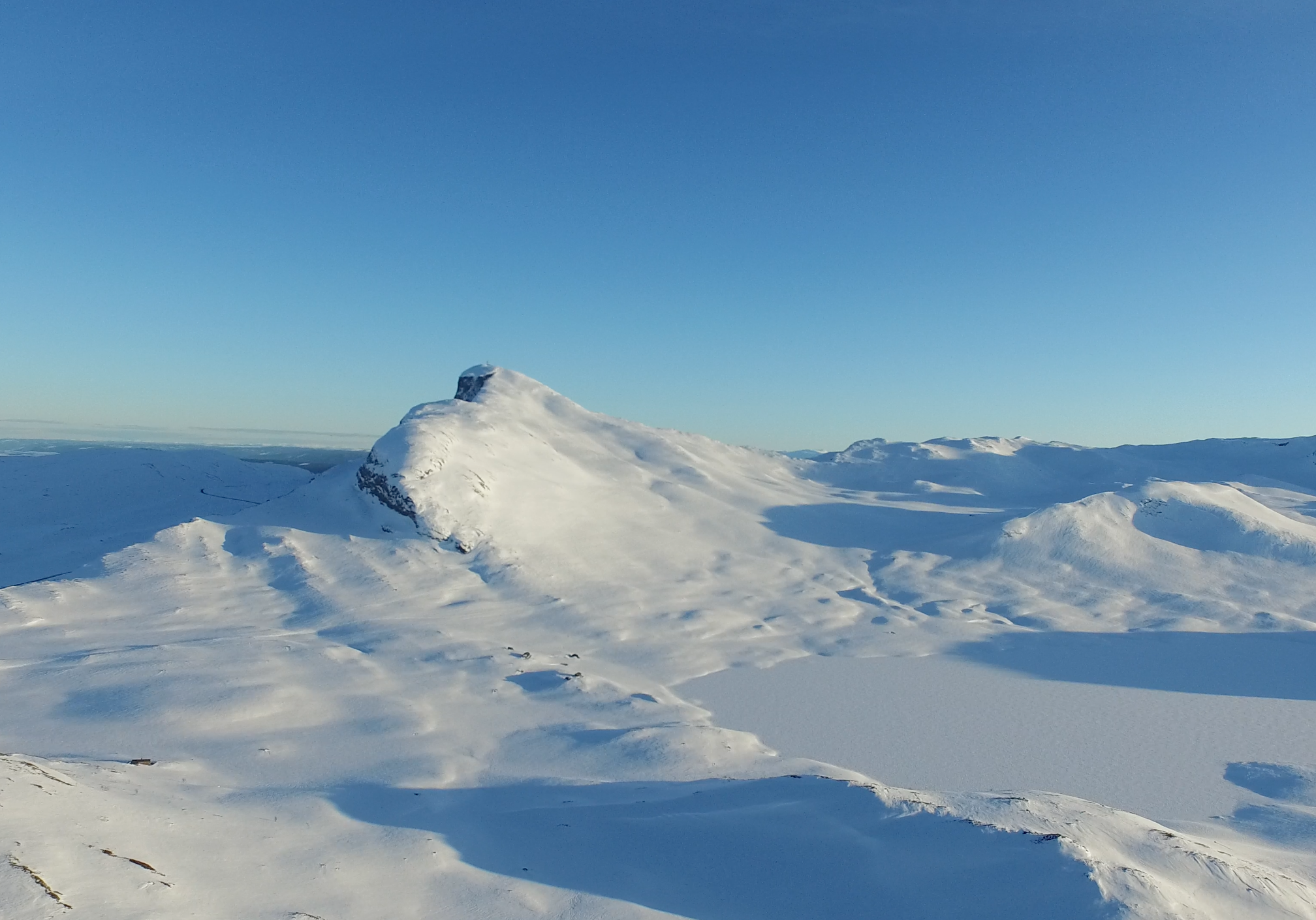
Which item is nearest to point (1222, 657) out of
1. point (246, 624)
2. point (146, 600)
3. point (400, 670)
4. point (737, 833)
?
point (737, 833)

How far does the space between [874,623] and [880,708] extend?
8.05 metres

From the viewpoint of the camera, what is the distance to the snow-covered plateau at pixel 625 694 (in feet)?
24.4

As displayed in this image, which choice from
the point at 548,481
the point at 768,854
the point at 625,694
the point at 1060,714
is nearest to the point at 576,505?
the point at 548,481

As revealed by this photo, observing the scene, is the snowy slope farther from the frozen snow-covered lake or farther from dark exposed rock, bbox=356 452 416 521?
the frozen snow-covered lake

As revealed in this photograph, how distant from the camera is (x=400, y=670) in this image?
58.8 ft

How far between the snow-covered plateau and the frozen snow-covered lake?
0.41 ft

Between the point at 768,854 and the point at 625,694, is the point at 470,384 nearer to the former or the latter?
the point at 625,694

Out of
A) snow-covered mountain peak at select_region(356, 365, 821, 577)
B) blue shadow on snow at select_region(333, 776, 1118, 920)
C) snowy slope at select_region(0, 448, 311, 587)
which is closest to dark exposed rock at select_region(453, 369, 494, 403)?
snow-covered mountain peak at select_region(356, 365, 821, 577)

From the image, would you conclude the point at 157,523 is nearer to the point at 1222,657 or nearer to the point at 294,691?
the point at 294,691

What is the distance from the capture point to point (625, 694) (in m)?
16.8

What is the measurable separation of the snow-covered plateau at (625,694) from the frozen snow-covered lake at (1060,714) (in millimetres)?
126

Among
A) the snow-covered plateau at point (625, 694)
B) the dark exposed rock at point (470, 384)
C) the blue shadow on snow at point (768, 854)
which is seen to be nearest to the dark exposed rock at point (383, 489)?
the snow-covered plateau at point (625, 694)

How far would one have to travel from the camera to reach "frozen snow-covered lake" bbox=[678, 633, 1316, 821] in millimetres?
12922

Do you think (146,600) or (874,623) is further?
(874,623)
